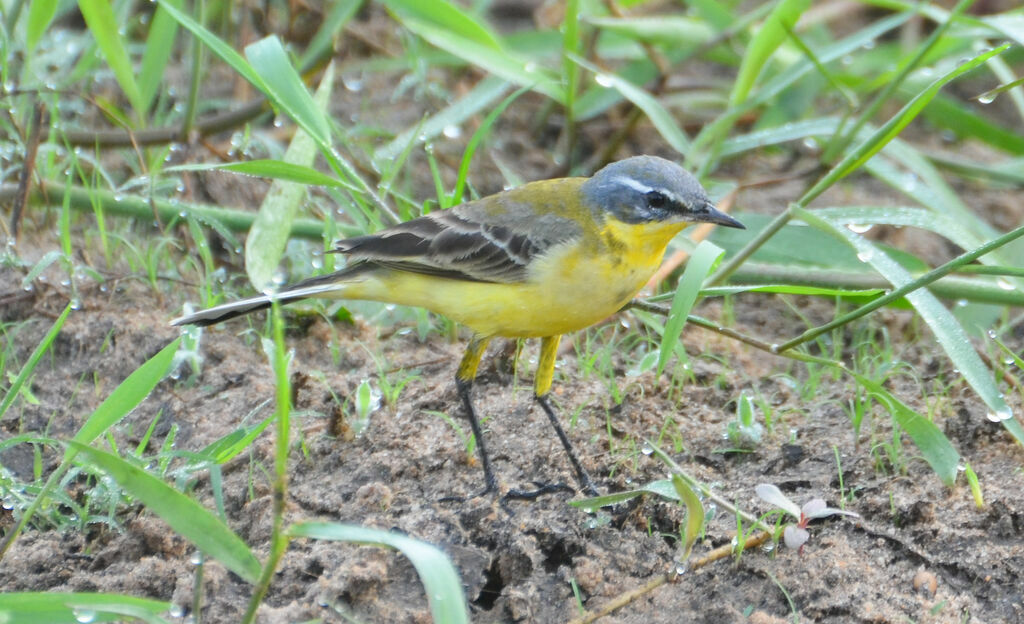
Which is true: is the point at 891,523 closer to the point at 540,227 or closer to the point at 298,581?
the point at 540,227

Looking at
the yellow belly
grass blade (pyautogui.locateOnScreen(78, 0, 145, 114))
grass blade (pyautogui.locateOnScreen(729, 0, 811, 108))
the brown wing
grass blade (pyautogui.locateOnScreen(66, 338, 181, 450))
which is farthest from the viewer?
grass blade (pyautogui.locateOnScreen(729, 0, 811, 108))

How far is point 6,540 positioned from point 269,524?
27.7 inches

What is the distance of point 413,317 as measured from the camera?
496cm

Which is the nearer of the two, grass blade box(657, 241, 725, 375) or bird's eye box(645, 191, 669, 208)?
grass blade box(657, 241, 725, 375)

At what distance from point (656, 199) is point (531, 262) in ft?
1.58

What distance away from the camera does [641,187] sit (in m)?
3.98

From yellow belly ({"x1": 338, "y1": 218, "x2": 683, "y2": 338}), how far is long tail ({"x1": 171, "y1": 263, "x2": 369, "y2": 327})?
0.06 metres

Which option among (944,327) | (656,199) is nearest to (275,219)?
(656,199)

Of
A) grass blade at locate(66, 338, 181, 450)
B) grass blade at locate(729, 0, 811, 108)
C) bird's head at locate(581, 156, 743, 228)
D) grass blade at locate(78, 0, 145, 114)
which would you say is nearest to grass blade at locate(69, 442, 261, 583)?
grass blade at locate(66, 338, 181, 450)

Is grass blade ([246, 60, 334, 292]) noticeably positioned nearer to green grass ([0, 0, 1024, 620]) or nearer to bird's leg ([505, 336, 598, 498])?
green grass ([0, 0, 1024, 620])

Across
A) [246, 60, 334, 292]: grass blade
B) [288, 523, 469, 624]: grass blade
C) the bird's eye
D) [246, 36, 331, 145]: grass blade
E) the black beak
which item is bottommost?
[288, 523, 469, 624]: grass blade

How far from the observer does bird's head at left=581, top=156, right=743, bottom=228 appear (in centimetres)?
395

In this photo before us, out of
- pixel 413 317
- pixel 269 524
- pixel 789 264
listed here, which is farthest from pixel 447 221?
pixel 789 264

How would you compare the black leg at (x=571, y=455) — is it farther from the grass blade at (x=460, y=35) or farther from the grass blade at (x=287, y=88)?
the grass blade at (x=460, y=35)
